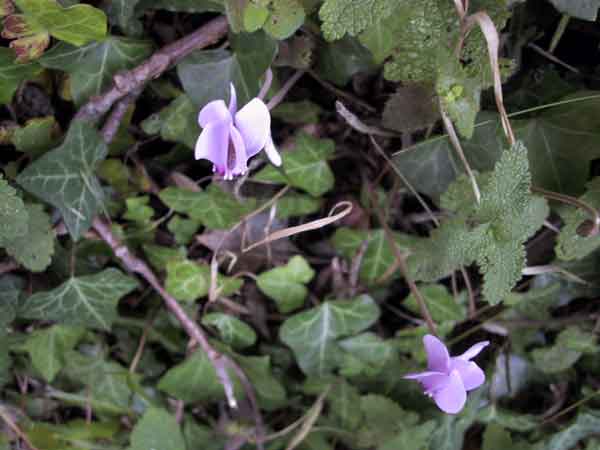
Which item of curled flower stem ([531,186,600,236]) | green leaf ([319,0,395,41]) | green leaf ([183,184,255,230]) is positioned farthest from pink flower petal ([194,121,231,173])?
curled flower stem ([531,186,600,236])

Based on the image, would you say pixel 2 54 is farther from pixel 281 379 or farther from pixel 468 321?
pixel 468 321

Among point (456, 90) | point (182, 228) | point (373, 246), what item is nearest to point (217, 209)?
point (182, 228)

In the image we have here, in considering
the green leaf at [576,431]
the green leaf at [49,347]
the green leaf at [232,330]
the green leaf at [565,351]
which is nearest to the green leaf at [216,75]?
the green leaf at [232,330]

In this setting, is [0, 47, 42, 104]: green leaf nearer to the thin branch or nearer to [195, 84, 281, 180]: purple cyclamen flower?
the thin branch

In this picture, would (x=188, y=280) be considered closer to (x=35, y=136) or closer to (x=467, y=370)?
(x=35, y=136)

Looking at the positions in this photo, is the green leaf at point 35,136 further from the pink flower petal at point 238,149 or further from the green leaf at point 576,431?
the green leaf at point 576,431
